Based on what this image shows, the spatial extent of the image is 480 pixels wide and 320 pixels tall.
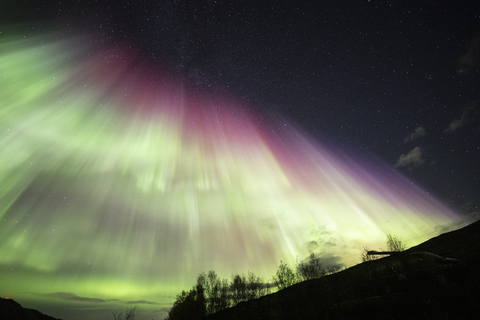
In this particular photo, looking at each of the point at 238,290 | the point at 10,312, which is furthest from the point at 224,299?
the point at 10,312

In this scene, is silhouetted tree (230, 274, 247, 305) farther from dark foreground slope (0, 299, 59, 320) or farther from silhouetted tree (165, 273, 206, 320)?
dark foreground slope (0, 299, 59, 320)

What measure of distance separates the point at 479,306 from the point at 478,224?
54.3m

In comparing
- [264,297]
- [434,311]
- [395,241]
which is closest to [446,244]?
[395,241]

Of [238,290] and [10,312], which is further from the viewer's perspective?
[238,290]

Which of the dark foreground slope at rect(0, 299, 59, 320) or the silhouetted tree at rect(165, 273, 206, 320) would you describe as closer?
the dark foreground slope at rect(0, 299, 59, 320)

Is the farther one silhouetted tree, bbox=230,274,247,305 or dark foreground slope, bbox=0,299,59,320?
silhouetted tree, bbox=230,274,247,305

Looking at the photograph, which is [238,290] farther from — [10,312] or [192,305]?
[10,312]

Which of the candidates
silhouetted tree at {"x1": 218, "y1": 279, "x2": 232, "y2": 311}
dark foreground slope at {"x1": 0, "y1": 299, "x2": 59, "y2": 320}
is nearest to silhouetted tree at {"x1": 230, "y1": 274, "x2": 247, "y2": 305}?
silhouetted tree at {"x1": 218, "y1": 279, "x2": 232, "y2": 311}

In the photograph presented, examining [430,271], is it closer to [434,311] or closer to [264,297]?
[434,311]

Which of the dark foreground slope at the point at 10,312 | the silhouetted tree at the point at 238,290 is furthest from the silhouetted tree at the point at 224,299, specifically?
the dark foreground slope at the point at 10,312

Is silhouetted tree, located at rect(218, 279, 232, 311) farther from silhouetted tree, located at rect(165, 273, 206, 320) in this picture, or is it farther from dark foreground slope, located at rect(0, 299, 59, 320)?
dark foreground slope, located at rect(0, 299, 59, 320)

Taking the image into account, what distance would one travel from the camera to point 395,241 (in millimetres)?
74562

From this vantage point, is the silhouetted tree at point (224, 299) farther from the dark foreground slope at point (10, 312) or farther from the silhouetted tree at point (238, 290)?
the dark foreground slope at point (10, 312)

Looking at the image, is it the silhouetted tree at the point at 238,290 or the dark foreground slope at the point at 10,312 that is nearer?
the dark foreground slope at the point at 10,312
